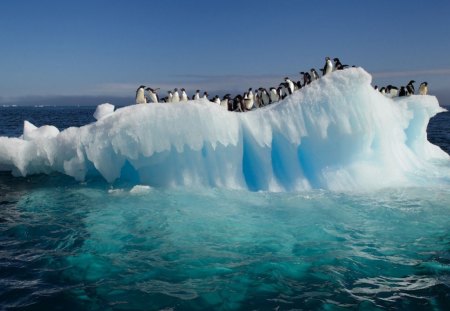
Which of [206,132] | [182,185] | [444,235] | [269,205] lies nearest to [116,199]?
[182,185]

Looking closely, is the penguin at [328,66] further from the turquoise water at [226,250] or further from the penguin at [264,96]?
the turquoise water at [226,250]

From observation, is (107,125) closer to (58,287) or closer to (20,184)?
(20,184)

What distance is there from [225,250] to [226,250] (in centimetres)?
2

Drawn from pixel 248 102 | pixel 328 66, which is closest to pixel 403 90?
pixel 328 66

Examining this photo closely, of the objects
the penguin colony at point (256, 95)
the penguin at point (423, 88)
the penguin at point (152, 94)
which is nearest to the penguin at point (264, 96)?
the penguin colony at point (256, 95)

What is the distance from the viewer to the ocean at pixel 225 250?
5.84 metres

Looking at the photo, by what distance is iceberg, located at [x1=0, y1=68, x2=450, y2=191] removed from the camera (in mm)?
10641

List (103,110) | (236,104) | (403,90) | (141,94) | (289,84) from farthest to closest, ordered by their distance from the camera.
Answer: (403,90) → (289,84) → (141,94) → (236,104) → (103,110)

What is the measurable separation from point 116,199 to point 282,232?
472 centimetres

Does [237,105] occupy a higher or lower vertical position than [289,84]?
lower

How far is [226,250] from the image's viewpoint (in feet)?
24.3

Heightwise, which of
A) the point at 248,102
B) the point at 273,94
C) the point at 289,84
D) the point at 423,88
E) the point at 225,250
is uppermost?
the point at 423,88

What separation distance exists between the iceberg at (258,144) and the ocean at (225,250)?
616 millimetres

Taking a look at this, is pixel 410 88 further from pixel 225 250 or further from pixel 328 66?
pixel 225 250
